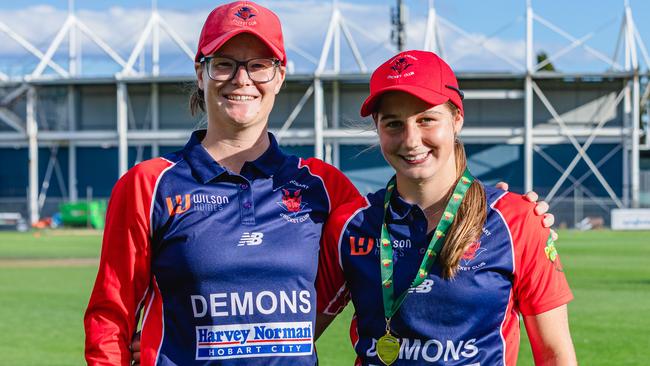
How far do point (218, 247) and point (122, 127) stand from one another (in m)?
48.3

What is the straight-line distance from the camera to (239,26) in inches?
148

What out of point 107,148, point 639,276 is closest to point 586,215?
point 107,148

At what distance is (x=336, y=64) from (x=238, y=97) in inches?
1836

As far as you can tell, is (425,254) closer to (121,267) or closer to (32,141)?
(121,267)

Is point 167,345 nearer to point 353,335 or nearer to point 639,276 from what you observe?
point 353,335

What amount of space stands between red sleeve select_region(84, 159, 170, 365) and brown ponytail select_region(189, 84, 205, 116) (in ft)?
1.82

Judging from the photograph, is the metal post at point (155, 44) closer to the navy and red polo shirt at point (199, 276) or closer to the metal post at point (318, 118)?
the metal post at point (318, 118)

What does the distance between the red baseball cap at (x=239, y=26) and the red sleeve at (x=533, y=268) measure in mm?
1096

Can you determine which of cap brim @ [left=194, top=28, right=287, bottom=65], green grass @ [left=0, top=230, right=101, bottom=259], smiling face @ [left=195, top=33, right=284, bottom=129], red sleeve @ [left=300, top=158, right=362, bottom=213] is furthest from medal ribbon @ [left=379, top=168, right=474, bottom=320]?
green grass @ [left=0, top=230, right=101, bottom=259]

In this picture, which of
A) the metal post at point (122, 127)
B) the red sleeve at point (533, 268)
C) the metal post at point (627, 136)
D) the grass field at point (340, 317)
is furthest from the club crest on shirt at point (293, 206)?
the metal post at point (122, 127)

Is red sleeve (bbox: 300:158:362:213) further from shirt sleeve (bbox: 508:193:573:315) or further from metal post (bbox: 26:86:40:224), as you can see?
metal post (bbox: 26:86:40:224)

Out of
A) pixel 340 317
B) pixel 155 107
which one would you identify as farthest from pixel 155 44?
pixel 340 317

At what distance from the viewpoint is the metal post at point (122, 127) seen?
50.8 metres

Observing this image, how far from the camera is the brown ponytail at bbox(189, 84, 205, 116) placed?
4.18 metres
